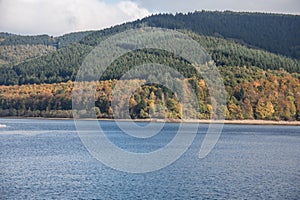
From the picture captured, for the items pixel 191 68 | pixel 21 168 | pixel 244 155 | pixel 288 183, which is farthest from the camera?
pixel 191 68

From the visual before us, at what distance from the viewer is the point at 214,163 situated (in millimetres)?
57000

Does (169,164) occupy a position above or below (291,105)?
below

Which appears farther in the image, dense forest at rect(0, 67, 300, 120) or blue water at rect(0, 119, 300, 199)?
dense forest at rect(0, 67, 300, 120)

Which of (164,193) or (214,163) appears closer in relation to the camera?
(164,193)

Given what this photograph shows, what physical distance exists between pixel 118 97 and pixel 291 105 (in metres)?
49.7

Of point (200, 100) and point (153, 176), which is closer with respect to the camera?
point (153, 176)

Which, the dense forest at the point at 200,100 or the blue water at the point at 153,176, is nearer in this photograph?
the blue water at the point at 153,176

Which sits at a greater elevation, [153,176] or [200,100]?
[200,100]

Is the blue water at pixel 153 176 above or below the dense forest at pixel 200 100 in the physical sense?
below

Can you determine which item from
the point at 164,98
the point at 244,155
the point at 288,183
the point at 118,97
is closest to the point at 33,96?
the point at 118,97

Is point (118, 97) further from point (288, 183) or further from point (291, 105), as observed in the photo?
point (288, 183)

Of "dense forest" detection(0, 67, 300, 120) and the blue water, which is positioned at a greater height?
"dense forest" detection(0, 67, 300, 120)

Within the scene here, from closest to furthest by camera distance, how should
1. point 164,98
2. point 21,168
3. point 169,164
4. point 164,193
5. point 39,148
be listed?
point 164,193, point 21,168, point 169,164, point 39,148, point 164,98

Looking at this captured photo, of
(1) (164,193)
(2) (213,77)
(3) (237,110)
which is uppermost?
(2) (213,77)
